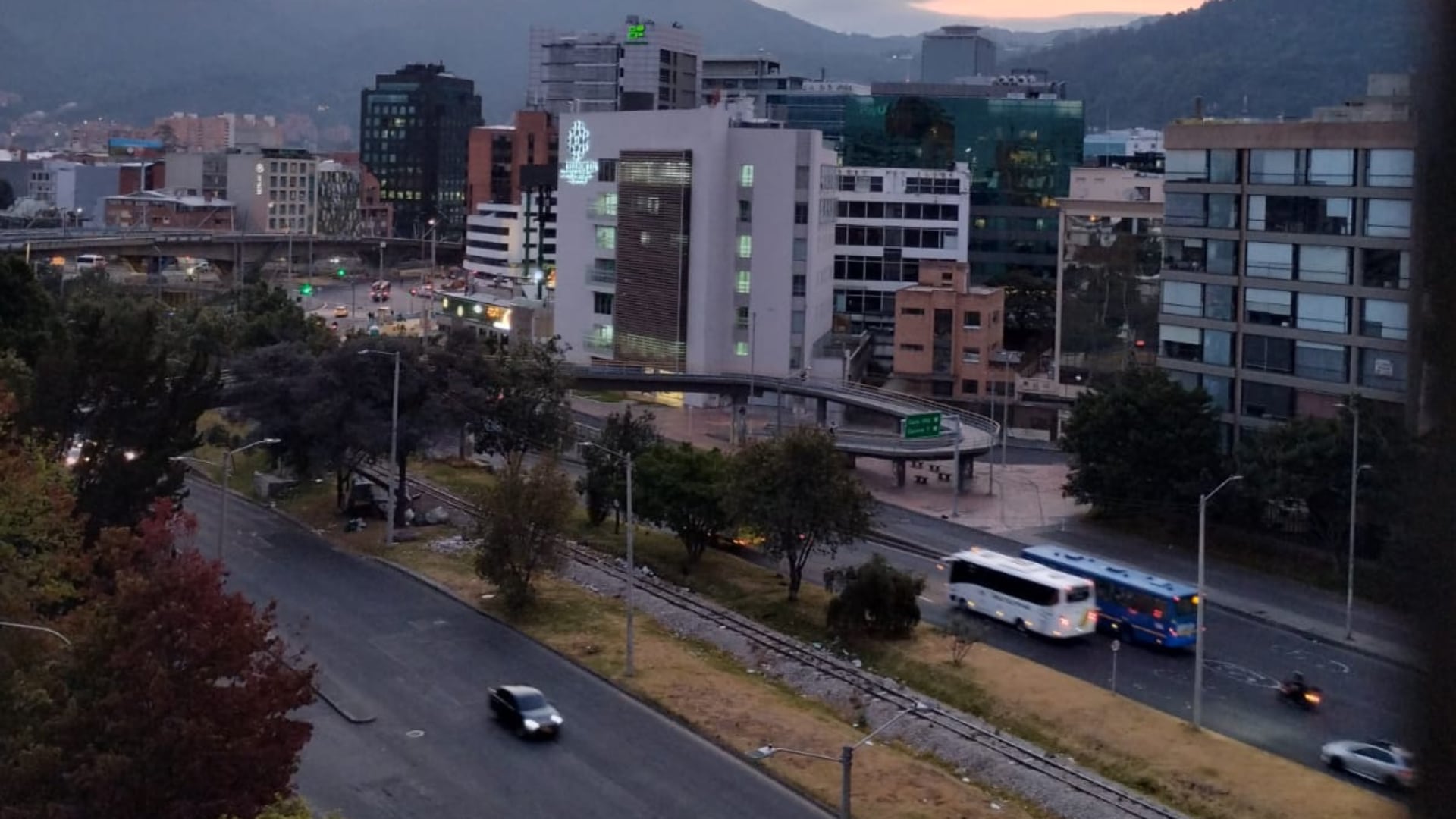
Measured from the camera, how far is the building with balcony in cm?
2973

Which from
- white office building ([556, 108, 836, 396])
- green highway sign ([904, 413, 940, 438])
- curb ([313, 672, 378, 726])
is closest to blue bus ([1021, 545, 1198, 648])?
green highway sign ([904, 413, 940, 438])

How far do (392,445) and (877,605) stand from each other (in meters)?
7.10

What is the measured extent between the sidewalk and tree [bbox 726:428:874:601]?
373 centimetres

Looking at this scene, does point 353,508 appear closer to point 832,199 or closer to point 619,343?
point 619,343

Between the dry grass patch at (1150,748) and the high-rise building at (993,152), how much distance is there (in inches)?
1125

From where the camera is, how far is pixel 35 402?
45.4 ft

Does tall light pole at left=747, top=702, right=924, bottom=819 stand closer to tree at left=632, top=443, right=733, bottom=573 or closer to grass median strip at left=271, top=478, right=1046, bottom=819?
grass median strip at left=271, top=478, right=1046, bottom=819

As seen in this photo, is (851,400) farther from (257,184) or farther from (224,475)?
(257,184)

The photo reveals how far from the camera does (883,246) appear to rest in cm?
3547

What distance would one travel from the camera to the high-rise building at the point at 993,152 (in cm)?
4262

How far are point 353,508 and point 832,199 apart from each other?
50.2 feet

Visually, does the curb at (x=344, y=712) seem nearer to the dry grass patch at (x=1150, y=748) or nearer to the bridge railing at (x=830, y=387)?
the dry grass patch at (x=1150, y=748)

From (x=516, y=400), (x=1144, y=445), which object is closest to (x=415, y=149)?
(x=516, y=400)

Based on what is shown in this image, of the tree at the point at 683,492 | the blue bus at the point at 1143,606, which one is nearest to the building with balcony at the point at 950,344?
the tree at the point at 683,492
